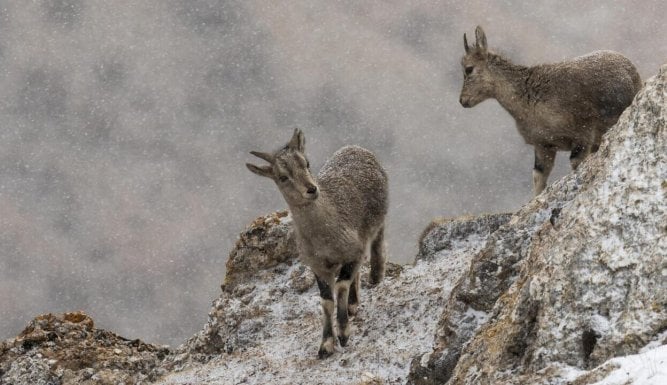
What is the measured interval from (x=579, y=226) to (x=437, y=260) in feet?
34.9

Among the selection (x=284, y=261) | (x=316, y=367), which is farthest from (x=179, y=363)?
(x=316, y=367)

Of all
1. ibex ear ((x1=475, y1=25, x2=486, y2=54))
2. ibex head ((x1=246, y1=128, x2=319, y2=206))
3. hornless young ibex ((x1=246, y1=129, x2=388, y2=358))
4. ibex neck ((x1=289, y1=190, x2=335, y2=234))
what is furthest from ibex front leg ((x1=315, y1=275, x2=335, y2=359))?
ibex ear ((x1=475, y1=25, x2=486, y2=54))

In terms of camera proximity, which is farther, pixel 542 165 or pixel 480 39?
pixel 480 39

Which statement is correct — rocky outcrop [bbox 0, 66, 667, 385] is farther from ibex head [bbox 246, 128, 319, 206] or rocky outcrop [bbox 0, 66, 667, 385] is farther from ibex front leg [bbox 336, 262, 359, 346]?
ibex head [bbox 246, 128, 319, 206]

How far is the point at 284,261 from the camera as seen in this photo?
21828 mm

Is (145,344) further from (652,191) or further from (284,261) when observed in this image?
(652,191)

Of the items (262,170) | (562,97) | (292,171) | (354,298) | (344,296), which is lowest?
(344,296)

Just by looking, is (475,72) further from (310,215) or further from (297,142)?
(310,215)

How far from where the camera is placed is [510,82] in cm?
1748

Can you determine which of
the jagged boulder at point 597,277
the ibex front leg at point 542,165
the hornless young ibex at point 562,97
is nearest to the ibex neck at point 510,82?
the hornless young ibex at point 562,97

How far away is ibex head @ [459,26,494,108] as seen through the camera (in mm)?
18062

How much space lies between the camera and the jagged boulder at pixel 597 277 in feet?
26.0

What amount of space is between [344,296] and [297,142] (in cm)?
318

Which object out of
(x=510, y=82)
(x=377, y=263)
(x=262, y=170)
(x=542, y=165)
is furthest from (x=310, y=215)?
(x=510, y=82)
